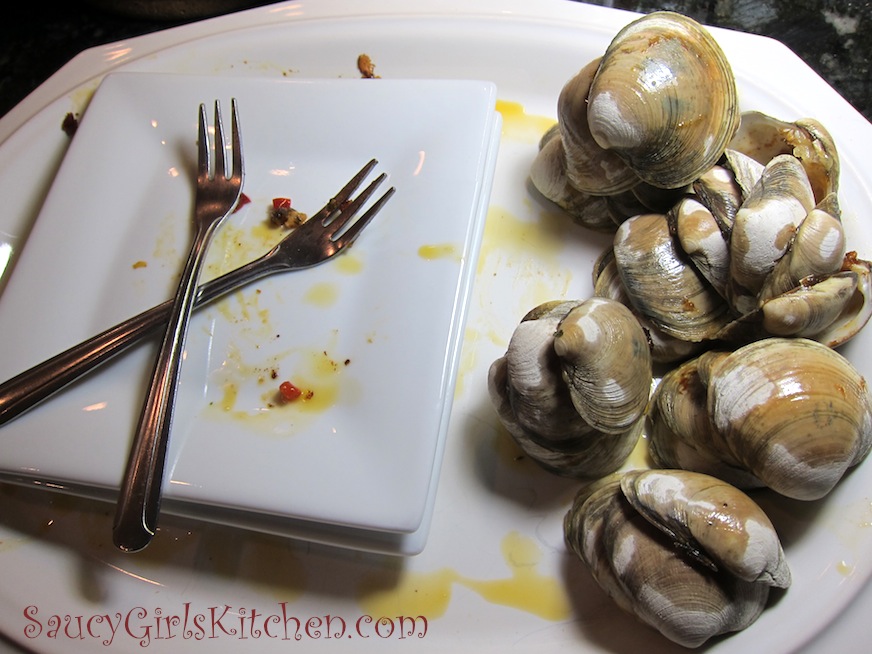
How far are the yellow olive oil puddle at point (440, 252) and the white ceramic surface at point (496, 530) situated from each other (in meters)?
0.17

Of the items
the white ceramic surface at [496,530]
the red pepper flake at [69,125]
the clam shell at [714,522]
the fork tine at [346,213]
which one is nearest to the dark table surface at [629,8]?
the white ceramic surface at [496,530]

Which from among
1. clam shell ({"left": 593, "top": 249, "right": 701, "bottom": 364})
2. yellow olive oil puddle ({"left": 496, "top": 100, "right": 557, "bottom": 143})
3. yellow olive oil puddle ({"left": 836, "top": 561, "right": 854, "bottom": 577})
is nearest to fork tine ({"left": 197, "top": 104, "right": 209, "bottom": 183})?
yellow olive oil puddle ({"left": 496, "top": 100, "right": 557, "bottom": 143})

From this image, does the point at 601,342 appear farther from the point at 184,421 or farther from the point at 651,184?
the point at 184,421

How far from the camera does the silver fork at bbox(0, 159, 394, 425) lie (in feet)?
2.54

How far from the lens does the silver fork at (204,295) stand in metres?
0.77

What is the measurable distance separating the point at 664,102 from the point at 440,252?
1.02 ft

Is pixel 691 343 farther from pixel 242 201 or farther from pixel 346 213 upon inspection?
pixel 242 201

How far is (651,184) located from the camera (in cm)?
82

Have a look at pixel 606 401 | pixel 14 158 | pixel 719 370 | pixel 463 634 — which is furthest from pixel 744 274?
pixel 14 158

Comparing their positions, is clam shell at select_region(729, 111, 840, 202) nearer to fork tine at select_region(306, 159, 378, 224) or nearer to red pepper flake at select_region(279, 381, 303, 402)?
fork tine at select_region(306, 159, 378, 224)

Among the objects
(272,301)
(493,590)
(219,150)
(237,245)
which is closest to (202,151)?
(219,150)

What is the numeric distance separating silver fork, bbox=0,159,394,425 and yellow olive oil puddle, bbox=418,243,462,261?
11cm

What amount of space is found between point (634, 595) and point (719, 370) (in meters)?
0.25

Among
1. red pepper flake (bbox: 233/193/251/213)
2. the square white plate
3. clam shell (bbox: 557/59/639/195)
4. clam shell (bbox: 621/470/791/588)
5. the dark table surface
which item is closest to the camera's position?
clam shell (bbox: 621/470/791/588)
